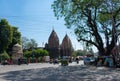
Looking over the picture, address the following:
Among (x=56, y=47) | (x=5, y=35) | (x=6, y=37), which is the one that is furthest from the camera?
(x=56, y=47)

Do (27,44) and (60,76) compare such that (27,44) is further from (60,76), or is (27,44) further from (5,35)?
(60,76)

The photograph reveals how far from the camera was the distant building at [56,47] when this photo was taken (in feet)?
397

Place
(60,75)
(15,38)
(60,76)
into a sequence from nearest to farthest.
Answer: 1. (60,76)
2. (60,75)
3. (15,38)

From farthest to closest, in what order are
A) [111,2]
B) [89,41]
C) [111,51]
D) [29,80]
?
[89,41] < [111,51] < [111,2] < [29,80]

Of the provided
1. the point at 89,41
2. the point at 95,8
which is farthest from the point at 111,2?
the point at 89,41

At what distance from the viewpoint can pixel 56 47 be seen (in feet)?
398

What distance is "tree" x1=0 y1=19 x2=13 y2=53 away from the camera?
89.9m

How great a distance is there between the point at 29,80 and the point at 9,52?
74.6 meters

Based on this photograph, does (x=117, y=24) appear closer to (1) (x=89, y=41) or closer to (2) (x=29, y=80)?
A: (1) (x=89, y=41)

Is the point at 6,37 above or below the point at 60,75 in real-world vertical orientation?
above

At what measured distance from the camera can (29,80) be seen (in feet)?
68.9

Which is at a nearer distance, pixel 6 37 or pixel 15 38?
pixel 6 37

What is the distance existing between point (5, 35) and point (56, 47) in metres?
34.5

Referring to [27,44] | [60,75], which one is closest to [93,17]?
[60,75]
